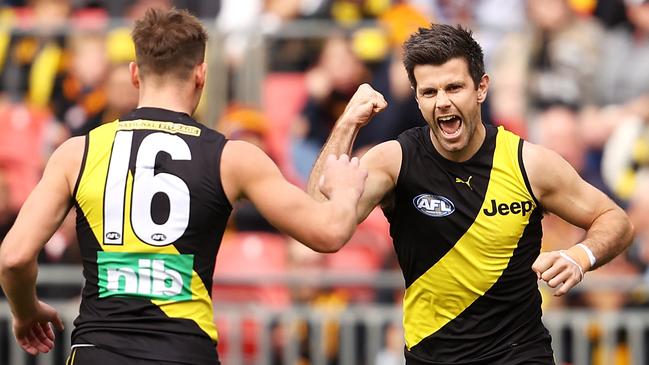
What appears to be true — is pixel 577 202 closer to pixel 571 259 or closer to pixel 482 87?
pixel 571 259

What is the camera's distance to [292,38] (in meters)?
12.3

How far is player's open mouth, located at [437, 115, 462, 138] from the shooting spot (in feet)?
22.0

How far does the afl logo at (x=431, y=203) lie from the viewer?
22.3 ft

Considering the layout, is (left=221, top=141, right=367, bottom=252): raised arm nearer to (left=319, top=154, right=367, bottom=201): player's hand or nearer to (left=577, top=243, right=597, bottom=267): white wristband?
(left=319, top=154, right=367, bottom=201): player's hand

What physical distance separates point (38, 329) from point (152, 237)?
1.05 meters

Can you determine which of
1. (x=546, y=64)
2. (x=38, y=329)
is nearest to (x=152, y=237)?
(x=38, y=329)

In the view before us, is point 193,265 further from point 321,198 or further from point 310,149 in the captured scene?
point 310,149

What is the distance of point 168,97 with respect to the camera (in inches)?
238

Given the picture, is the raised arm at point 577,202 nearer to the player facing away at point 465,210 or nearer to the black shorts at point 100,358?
the player facing away at point 465,210

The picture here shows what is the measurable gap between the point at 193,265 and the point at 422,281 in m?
1.45

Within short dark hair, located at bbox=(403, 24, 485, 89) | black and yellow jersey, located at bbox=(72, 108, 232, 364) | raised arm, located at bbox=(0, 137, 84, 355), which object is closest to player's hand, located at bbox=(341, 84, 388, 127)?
short dark hair, located at bbox=(403, 24, 485, 89)

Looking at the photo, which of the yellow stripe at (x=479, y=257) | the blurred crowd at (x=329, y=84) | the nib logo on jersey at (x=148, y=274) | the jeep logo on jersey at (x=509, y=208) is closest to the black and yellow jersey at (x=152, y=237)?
the nib logo on jersey at (x=148, y=274)

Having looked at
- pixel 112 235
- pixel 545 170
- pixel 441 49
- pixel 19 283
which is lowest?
pixel 19 283

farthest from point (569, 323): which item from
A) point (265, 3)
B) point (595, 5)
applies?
point (265, 3)
